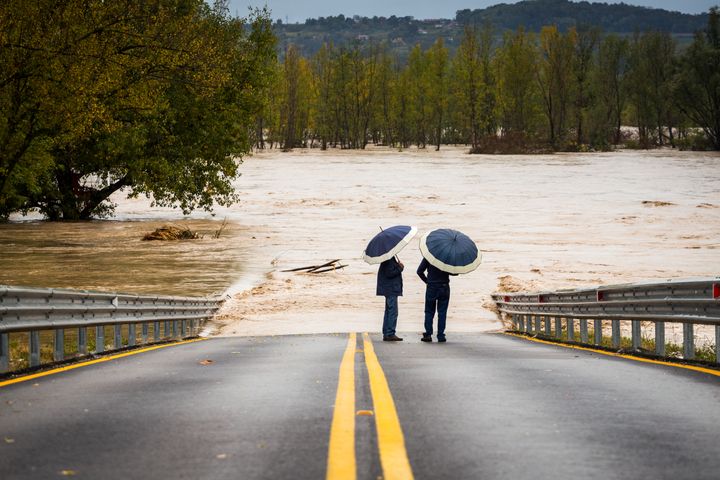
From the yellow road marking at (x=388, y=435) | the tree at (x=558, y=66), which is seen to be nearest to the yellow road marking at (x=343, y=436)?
the yellow road marking at (x=388, y=435)

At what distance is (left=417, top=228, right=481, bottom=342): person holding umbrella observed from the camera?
1493cm

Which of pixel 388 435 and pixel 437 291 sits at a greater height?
pixel 388 435

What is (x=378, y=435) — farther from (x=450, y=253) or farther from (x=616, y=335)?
(x=450, y=253)

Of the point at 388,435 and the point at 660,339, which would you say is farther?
the point at 660,339

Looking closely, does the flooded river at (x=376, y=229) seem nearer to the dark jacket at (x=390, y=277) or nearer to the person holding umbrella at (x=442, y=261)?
the dark jacket at (x=390, y=277)

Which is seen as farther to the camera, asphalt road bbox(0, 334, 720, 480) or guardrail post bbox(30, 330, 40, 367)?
guardrail post bbox(30, 330, 40, 367)

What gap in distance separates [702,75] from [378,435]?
108 m

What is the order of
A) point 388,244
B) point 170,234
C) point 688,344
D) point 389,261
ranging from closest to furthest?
point 688,344
point 388,244
point 389,261
point 170,234

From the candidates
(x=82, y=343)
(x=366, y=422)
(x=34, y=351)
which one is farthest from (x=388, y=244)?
(x=366, y=422)

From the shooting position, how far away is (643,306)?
12.5 m

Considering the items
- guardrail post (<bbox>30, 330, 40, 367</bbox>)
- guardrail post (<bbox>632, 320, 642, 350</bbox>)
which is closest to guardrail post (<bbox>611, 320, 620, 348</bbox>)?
guardrail post (<bbox>632, 320, 642, 350</bbox>)

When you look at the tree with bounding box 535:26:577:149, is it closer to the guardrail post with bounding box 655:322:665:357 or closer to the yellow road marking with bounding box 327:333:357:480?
the guardrail post with bounding box 655:322:665:357

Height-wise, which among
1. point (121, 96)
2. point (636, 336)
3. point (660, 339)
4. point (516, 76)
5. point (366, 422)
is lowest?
point (636, 336)

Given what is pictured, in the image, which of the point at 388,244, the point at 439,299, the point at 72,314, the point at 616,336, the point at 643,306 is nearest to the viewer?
the point at 72,314
